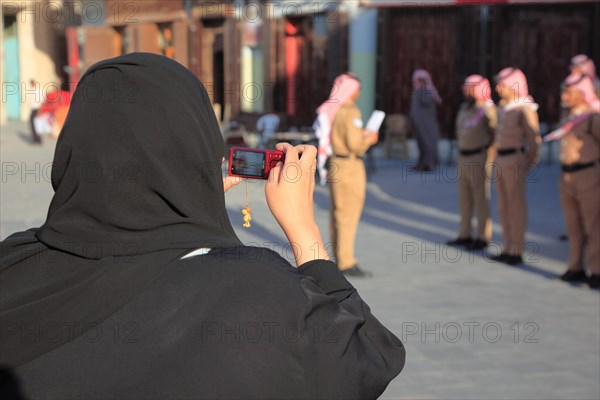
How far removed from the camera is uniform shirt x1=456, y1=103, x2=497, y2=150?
28.8ft

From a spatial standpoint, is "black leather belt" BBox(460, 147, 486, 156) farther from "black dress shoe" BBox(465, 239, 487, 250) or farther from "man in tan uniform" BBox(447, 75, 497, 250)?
"black dress shoe" BBox(465, 239, 487, 250)

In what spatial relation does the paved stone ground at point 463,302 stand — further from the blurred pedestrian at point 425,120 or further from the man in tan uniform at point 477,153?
the blurred pedestrian at point 425,120

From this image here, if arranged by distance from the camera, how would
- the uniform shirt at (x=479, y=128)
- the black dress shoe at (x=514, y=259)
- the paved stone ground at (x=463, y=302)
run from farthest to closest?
1. the uniform shirt at (x=479, y=128)
2. the black dress shoe at (x=514, y=259)
3. the paved stone ground at (x=463, y=302)

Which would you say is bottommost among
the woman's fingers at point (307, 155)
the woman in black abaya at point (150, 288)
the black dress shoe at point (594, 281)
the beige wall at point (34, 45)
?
the black dress shoe at point (594, 281)

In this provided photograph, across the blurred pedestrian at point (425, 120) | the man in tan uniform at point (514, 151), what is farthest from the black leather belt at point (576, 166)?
the blurred pedestrian at point (425, 120)

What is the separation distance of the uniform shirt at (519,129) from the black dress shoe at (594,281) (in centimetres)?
133

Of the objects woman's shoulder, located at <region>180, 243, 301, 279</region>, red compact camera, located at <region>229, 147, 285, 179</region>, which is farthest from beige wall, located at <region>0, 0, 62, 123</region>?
woman's shoulder, located at <region>180, 243, 301, 279</region>

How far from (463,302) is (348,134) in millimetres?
1829

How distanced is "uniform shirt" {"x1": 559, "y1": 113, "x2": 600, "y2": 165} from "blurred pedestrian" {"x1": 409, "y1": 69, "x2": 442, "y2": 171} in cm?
914

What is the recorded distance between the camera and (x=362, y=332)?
64.3 inches

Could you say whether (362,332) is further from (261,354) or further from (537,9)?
(537,9)

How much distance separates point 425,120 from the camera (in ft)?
54.7

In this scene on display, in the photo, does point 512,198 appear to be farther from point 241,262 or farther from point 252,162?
point 241,262

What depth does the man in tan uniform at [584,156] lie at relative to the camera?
712 cm
